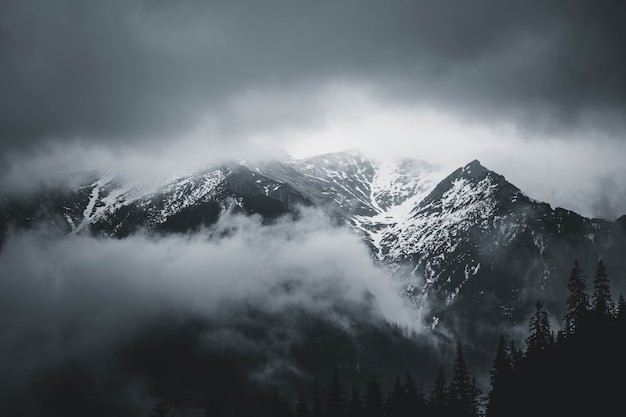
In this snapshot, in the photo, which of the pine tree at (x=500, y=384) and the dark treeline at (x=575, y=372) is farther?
the pine tree at (x=500, y=384)

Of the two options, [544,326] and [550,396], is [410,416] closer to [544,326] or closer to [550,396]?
[550,396]

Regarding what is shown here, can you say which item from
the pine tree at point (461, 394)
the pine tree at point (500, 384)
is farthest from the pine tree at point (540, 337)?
the pine tree at point (461, 394)

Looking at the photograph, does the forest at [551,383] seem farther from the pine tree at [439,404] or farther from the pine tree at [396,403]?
the pine tree at [439,404]

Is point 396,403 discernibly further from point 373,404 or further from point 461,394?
point 461,394

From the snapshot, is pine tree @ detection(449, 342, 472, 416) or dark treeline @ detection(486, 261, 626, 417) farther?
pine tree @ detection(449, 342, 472, 416)

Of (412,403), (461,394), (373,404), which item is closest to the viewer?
(412,403)

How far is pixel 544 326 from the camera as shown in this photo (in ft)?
366

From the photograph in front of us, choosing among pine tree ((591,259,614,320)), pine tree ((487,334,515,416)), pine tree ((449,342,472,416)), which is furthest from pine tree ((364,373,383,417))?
pine tree ((591,259,614,320))

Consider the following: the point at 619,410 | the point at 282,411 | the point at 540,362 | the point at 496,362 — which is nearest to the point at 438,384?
the point at 496,362

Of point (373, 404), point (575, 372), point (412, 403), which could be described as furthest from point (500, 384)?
point (373, 404)

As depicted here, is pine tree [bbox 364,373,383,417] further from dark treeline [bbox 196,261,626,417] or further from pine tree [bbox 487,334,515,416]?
pine tree [bbox 487,334,515,416]

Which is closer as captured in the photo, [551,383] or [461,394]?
[551,383]

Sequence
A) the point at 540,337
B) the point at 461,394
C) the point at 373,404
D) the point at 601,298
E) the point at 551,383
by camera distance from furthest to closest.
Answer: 1. the point at 540,337
2. the point at 461,394
3. the point at 601,298
4. the point at 373,404
5. the point at 551,383

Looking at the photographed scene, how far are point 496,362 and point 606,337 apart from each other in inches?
849
